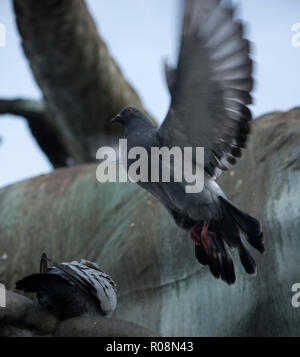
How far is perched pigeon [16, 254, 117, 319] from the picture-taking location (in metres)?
2.32

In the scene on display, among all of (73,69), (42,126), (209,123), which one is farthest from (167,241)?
(42,126)

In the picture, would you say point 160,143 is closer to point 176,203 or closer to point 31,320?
point 176,203

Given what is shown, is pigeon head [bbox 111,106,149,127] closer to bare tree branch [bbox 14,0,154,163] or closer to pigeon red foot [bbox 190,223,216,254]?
pigeon red foot [bbox 190,223,216,254]

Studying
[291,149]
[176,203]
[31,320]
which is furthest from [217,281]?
[31,320]

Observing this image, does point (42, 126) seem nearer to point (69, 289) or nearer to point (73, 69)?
point (73, 69)

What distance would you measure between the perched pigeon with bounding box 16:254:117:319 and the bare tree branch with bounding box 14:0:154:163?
7.13 feet

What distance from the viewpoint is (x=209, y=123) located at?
2.60 metres

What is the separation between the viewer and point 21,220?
4.10 m

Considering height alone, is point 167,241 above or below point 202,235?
Result: below

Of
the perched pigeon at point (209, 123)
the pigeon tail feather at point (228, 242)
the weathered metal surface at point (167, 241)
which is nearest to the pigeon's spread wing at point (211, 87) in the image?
the perched pigeon at point (209, 123)

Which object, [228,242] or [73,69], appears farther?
[73,69]

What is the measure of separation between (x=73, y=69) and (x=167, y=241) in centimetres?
238

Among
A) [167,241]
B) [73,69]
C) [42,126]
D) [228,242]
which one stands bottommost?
[42,126]
